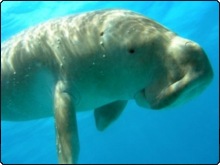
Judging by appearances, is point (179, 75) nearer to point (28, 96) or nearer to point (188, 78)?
point (188, 78)

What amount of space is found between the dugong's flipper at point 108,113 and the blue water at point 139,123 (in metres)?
14.8

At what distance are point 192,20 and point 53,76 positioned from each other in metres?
33.7

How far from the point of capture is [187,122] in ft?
355

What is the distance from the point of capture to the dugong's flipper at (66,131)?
441cm

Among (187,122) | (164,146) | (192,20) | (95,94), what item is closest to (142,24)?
(95,94)

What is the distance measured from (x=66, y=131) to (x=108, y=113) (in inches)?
72.5

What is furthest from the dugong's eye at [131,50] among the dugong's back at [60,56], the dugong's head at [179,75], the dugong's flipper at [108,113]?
the dugong's flipper at [108,113]

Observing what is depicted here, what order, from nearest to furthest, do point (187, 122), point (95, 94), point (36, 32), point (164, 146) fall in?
1. point (95, 94)
2. point (36, 32)
3. point (187, 122)
4. point (164, 146)

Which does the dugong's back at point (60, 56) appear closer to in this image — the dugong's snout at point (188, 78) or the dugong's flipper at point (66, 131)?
the dugong's flipper at point (66, 131)

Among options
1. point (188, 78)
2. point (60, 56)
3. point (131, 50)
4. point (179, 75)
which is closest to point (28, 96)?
point (60, 56)

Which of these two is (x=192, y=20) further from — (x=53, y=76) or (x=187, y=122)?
(x=187, y=122)

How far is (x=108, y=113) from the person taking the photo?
6297mm

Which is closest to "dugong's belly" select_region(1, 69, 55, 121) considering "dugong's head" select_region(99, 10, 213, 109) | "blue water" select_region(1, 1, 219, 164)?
"dugong's head" select_region(99, 10, 213, 109)

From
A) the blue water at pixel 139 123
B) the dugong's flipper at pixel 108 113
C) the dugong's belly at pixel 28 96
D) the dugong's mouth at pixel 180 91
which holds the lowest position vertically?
the blue water at pixel 139 123
